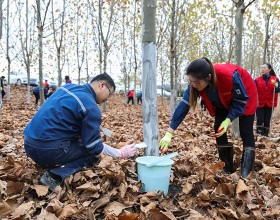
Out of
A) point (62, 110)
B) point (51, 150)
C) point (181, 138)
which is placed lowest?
point (181, 138)

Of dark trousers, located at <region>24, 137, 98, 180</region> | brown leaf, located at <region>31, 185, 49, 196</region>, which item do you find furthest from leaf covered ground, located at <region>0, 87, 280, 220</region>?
dark trousers, located at <region>24, 137, 98, 180</region>

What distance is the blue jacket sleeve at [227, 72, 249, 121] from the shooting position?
2.59 metres

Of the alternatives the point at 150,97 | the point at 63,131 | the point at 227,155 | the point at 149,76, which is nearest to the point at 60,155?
the point at 63,131

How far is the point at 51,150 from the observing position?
7.98 feet

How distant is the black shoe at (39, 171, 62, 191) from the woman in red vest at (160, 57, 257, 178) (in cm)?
103

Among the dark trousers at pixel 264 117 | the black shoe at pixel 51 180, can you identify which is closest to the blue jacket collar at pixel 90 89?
the black shoe at pixel 51 180

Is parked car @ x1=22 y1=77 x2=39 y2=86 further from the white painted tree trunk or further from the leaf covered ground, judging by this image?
the white painted tree trunk

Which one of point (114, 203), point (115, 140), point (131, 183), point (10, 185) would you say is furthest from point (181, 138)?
point (10, 185)

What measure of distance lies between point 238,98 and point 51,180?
1.84 meters

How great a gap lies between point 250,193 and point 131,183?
1.02m

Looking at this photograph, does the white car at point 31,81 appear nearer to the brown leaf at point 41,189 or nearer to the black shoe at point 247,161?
the brown leaf at point 41,189

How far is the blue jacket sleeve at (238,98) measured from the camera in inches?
102

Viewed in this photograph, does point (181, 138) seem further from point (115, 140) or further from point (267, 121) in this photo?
point (267, 121)

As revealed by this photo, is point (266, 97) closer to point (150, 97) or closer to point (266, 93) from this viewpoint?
point (266, 93)
